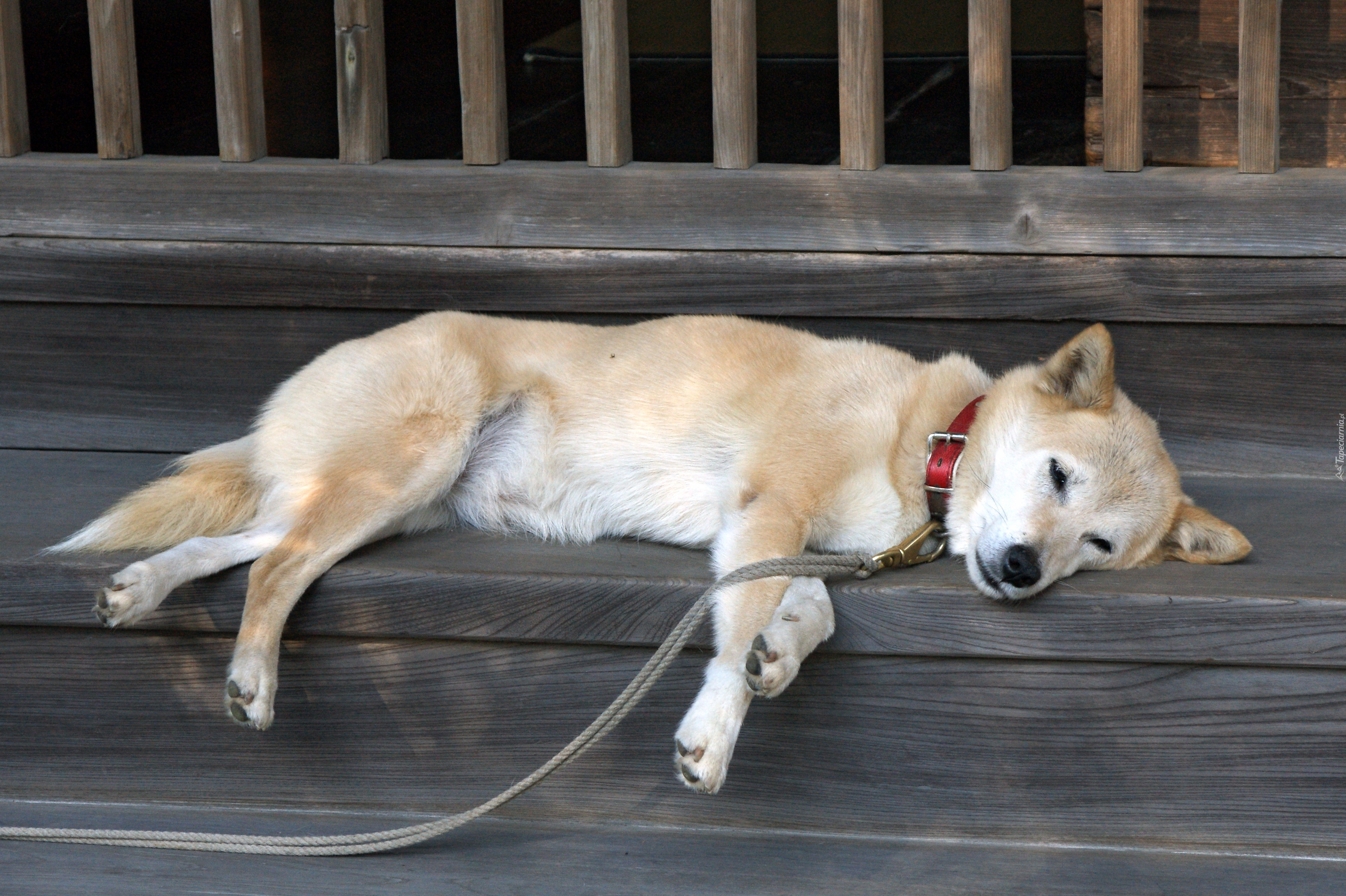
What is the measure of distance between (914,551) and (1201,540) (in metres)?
0.58

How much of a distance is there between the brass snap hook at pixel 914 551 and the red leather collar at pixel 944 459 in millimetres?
38

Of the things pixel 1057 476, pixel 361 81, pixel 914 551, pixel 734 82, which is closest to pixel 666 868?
pixel 914 551

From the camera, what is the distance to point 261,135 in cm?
314

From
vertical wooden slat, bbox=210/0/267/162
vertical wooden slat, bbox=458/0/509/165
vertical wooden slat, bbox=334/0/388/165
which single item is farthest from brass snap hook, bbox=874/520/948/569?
vertical wooden slat, bbox=210/0/267/162

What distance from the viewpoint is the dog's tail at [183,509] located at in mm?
2441

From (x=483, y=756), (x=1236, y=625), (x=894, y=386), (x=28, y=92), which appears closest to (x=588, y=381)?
(x=894, y=386)

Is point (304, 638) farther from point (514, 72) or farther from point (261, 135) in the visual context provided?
point (514, 72)

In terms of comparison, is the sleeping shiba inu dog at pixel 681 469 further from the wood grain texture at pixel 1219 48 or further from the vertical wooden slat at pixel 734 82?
the wood grain texture at pixel 1219 48

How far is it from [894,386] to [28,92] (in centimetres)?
424

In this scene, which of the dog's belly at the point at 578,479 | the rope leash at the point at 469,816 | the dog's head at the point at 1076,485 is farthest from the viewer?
the dog's belly at the point at 578,479

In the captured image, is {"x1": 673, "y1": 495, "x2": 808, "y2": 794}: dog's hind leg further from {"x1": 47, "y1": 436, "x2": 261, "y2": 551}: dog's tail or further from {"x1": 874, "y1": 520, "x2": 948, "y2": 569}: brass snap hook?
{"x1": 47, "y1": 436, "x2": 261, "y2": 551}: dog's tail

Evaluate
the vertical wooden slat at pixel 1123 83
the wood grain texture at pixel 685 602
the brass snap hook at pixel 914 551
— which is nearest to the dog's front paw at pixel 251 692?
the wood grain texture at pixel 685 602

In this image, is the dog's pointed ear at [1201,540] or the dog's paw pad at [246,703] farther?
the dog's pointed ear at [1201,540]

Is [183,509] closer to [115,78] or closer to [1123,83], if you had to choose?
[115,78]
